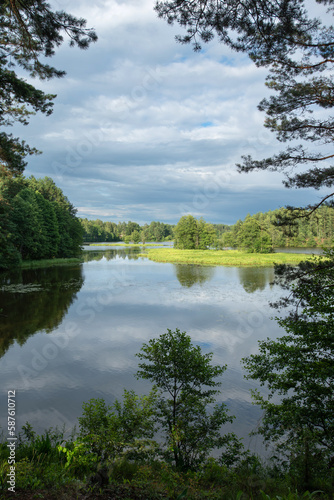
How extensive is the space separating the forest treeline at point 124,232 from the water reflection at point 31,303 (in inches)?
4382

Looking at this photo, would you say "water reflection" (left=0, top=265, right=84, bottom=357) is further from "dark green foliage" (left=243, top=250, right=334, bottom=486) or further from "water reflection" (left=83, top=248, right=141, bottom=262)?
"water reflection" (left=83, top=248, right=141, bottom=262)

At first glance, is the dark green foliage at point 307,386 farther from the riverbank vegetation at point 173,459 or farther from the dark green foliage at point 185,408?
the dark green foliage at point 185,408

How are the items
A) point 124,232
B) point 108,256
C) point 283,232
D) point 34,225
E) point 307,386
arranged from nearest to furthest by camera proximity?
point 307,386 < point 283,232 < point 34,225 < point 108,256 < point 124,232

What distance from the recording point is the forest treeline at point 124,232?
492 ft

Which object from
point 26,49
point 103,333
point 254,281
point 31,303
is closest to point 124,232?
point 254,281

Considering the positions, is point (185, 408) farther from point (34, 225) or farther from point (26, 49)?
point (34, 225)

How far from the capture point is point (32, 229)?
41688 mm

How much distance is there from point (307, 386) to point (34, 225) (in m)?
44.1

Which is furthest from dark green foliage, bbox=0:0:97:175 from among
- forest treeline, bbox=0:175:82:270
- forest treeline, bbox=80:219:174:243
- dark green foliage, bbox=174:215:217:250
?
forest treeline, bbox=80:219:174:243

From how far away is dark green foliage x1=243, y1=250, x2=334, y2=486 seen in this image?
4.91m

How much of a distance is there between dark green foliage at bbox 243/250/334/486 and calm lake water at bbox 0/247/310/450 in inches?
76.5

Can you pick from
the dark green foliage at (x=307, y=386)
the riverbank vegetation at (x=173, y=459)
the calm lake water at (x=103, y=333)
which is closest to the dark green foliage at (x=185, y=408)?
the riverbank vegetation at (x=173, y=459)

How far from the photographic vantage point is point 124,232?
184 meters

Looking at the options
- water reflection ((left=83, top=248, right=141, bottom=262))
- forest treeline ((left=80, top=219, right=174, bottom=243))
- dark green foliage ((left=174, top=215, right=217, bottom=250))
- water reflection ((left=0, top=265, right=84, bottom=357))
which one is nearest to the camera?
water reflection ((left=0, top=265, right=84, bottom=357))
